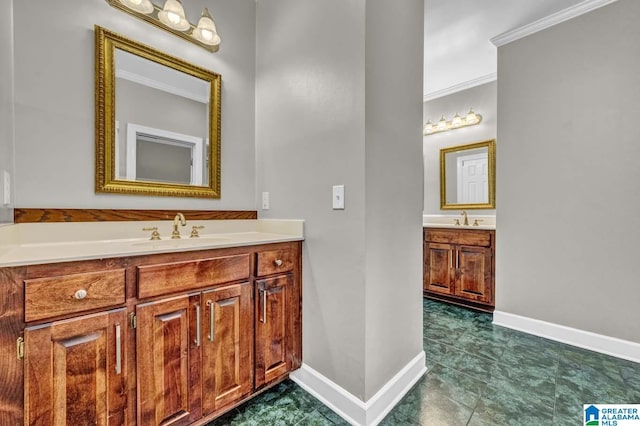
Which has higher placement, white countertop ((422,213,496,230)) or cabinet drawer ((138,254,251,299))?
white countertop ((422,213,496,230))

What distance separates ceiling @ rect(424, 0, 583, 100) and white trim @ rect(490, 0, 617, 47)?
1.4 inches

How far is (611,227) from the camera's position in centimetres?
202

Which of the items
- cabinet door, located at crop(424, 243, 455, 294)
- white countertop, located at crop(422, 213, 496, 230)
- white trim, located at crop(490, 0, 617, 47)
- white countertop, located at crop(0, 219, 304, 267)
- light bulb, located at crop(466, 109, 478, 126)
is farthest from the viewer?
light bulb, located at crop(466, 109, 478, 126)

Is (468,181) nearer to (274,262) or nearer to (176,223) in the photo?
(274,262)

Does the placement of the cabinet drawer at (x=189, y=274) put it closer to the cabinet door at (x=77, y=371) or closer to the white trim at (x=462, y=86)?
the cabinet door at (x=77, y=371)

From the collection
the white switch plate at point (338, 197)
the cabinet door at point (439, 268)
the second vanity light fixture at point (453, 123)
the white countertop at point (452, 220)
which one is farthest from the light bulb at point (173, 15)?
the second vanity light fixture at point (453, 123)

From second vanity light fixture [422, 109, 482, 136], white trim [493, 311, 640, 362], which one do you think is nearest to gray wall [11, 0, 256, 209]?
white trim [493, 311, 640, 362]

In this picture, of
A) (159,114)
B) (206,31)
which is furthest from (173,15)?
(159,114)

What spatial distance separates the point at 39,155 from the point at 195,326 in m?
1.06

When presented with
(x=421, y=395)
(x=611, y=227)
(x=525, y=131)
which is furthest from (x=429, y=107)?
(x=421, y=395)

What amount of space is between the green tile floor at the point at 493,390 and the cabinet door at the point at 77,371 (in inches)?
21.7

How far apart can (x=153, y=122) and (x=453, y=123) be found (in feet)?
10.8

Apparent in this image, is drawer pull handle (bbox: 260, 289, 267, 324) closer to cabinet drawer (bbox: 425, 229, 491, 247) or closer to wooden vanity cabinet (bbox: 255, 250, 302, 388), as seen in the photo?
wooden vanity cabinet (bbox: 255, 250, 302, 388)

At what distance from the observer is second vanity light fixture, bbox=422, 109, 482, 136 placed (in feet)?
10.8
